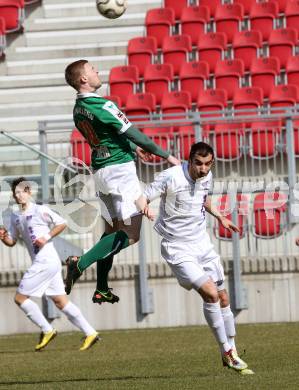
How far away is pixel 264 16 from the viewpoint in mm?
21453

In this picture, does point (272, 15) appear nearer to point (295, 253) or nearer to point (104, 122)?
point (295, 253)

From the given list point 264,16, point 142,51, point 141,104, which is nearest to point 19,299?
point 141,104

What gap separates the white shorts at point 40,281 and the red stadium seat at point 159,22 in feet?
27.0

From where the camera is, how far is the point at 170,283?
1652 cm

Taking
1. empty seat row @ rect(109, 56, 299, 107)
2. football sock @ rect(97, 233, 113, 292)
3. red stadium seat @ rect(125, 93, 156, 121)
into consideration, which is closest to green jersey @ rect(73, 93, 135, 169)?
football sock @ rect(97, 233, 113, 292)

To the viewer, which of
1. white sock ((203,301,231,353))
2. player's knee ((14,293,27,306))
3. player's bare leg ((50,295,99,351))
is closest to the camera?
white sock ((203,301,231,353))

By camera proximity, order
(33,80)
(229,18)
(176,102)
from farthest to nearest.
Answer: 1. (33,80)
2. (229,18)
3. (176,102)

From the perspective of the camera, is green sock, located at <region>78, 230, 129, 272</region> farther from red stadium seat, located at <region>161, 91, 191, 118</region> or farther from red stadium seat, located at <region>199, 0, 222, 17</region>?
red stadium seat, located at <region>199, 0, 222, 17</region>

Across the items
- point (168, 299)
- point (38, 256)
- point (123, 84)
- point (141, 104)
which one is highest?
point (123, 84)

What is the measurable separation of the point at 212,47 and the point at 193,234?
11.4 m

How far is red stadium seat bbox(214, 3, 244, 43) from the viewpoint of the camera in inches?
849

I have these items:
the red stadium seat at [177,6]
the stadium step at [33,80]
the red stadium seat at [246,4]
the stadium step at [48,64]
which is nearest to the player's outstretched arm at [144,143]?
the stadium step at [33,80]

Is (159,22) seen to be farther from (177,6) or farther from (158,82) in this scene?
(158,82)

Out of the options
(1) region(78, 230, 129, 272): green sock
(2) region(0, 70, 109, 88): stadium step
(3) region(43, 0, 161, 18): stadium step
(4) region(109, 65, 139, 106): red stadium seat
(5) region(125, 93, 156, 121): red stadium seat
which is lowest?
(1) region(78, 230, 129, 272): green sock
